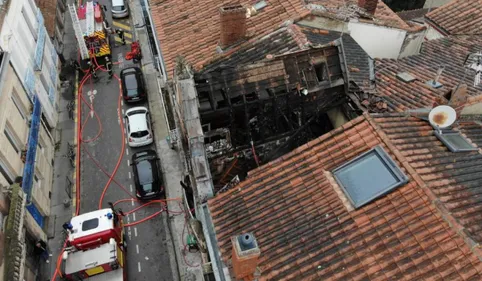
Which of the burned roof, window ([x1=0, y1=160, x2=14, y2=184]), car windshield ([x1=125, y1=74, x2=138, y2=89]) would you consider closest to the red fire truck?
window ([x1=0, y1=160, x2=14, y2=184])

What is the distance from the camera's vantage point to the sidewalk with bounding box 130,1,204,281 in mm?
21922

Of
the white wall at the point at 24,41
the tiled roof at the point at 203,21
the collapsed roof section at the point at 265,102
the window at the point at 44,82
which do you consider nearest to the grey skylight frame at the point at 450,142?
the collapsed roof section at the point at 265,102

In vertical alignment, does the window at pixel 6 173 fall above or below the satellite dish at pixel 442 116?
above

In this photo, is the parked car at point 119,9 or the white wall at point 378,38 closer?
the white wall at point 378,38

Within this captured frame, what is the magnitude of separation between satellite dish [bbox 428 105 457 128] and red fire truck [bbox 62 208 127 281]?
16281 mm

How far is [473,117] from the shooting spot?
14117mm

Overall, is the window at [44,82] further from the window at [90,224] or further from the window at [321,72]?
the window at [321,72]

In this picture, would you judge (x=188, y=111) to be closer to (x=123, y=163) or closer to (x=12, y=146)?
(x=12, y=146)

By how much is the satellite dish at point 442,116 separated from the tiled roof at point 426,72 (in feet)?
5.10

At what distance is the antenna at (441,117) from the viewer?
12016 millimetres

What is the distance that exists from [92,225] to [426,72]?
19.1 metres

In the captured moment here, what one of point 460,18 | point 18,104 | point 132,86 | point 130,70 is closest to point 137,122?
point 132,86

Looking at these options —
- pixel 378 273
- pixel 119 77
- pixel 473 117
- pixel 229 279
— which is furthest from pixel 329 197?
pixel 119 77

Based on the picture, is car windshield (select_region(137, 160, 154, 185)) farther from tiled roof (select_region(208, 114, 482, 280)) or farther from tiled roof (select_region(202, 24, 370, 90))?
tiled roof (select_region(208, 114, 482, 280))
